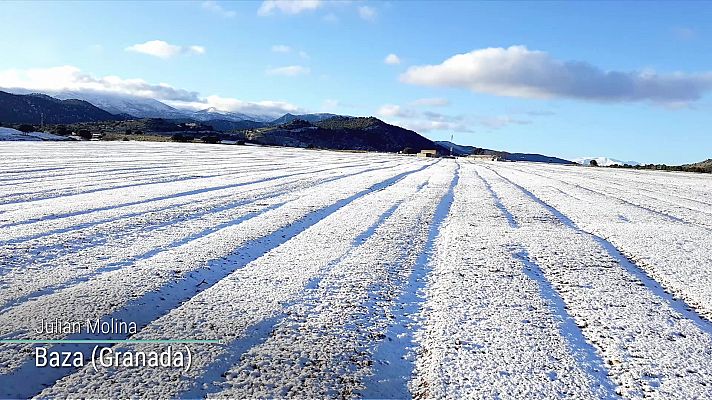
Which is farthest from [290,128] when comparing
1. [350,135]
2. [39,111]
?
[39,111]

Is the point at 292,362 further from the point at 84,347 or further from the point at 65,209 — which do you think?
the point at 65,209

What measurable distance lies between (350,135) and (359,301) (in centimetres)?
11171

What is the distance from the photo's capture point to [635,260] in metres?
4.48

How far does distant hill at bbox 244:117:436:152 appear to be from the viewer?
333 feet

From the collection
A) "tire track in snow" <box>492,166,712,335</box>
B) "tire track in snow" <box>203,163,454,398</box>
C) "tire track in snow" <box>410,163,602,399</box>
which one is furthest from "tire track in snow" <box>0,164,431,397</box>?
"tire track in snow" <box>492,166,712,335</box>

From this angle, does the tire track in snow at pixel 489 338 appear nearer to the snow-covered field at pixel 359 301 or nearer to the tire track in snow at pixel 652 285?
the snow-covered field at pixel 359 301

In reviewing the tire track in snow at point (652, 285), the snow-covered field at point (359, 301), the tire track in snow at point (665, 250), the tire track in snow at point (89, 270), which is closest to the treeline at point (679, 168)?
the tire track in snow at point (665, 250)

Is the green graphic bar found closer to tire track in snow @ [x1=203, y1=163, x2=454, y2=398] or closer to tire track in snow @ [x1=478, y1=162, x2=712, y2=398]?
tire track in snow @ [x1=203, y1=163, x2=454, y2=398]

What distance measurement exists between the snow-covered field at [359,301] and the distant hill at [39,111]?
144 metres

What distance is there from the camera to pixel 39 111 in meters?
140

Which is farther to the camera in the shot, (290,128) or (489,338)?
(290,128)

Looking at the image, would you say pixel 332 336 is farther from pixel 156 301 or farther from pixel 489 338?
pixel 156 301

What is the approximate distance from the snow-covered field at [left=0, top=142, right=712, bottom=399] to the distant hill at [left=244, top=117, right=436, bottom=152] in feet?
299

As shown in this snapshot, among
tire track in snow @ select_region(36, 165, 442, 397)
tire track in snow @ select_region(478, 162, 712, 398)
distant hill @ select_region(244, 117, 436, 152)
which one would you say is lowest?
tire track in snow @ select_region(36, 165, 442, 397)
